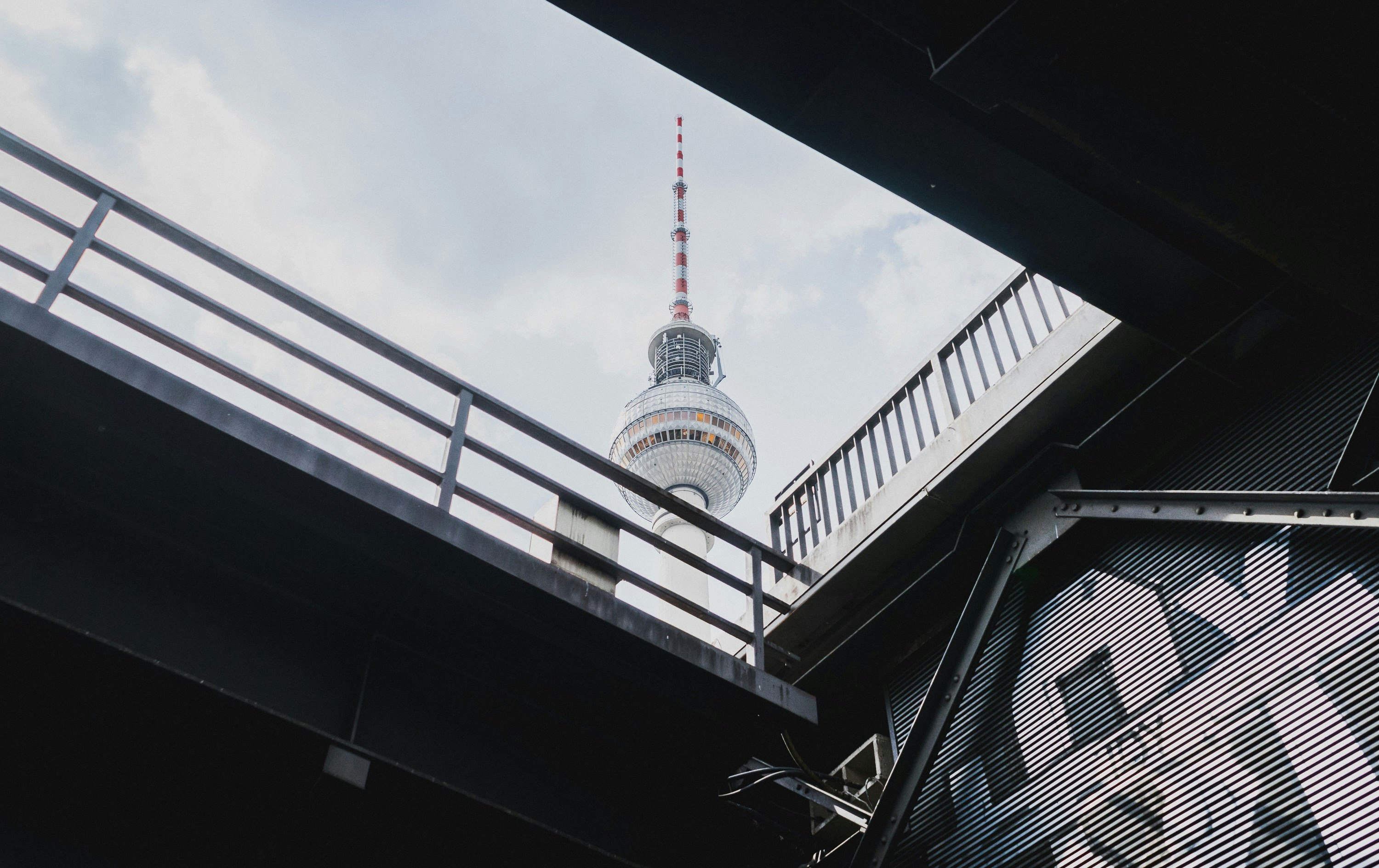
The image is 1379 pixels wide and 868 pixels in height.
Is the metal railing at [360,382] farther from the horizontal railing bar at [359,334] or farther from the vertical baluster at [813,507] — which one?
the vertical baluster at [813,507]

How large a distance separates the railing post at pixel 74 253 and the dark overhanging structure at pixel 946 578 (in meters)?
0.39

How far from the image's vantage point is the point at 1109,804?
7.66m

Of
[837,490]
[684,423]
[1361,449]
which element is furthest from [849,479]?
[684,423]

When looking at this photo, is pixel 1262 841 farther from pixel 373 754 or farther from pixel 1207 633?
pixel 373 754

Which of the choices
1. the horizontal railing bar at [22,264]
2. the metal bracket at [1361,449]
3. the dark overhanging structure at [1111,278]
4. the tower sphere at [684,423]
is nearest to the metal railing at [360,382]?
the horizontal railing bar at [22,264]

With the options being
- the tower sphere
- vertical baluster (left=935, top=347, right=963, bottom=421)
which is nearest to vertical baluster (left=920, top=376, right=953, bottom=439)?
vertical baluster (left=935, top=347, right=963, bottom=421)

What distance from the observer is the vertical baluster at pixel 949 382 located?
1072 cm

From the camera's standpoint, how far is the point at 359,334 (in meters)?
8.71

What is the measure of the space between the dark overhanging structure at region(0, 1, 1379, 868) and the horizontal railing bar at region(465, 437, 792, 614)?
3.57 feet

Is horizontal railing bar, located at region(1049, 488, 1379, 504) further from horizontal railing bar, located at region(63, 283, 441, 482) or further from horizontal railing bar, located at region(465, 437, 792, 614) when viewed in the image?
horizontal railing bar, located at region(63, 283, 441, 482)

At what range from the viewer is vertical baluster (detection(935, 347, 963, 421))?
35.2ft

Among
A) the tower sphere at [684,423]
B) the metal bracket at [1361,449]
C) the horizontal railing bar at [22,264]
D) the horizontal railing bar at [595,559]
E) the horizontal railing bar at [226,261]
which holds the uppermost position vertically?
the tower sphere at [684,423]

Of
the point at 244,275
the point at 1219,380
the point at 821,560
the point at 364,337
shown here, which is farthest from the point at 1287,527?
the point at 244,275

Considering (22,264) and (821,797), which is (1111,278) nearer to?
(821,797)
